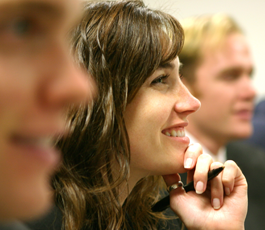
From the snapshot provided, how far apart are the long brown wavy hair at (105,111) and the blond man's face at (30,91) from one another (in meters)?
0.65

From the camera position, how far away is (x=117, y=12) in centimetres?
94

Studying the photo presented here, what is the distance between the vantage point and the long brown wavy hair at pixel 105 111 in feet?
2.96

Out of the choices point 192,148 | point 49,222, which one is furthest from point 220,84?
point 49,222

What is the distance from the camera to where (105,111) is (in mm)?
906

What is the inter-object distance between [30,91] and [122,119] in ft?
2.30

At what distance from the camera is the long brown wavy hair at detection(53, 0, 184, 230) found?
2.96ft

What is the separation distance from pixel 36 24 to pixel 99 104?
0.69 metres

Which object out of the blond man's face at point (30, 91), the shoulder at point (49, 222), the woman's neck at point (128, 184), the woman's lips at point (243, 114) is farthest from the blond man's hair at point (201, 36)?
the blond man's face at point (30, 91)

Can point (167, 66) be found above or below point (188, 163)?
above

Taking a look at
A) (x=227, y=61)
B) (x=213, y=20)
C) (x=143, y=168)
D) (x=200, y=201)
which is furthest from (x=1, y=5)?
(x=213, y=20)

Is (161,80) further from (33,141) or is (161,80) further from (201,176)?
(33,141)

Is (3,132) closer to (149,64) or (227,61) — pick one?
(149,64)

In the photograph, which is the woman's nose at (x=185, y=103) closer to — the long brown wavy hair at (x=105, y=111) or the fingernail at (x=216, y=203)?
the long brown wavy hair at (x=105, y=111)

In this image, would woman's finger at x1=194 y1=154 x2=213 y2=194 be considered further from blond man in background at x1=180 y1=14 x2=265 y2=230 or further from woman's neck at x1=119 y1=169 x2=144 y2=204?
blond man in background at x1=180 y1=14 x2=265 y2=230
